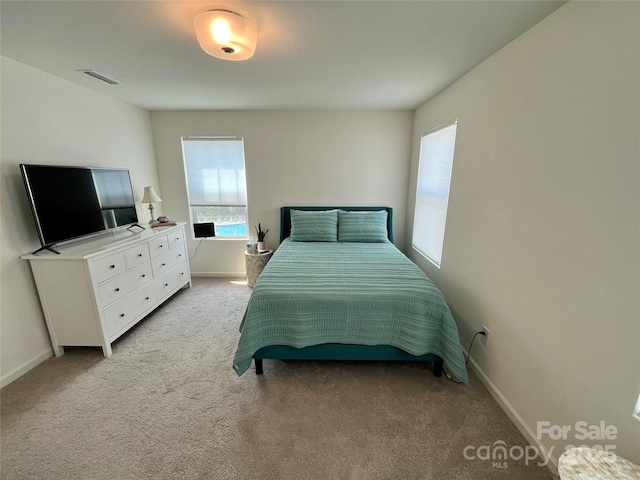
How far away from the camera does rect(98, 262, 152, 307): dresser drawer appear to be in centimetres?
210

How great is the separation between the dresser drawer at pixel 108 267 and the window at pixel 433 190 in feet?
10.1

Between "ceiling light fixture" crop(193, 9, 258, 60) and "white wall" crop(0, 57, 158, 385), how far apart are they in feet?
5.57

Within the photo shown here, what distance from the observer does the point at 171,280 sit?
10.1 ft

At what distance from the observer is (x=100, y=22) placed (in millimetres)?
1440

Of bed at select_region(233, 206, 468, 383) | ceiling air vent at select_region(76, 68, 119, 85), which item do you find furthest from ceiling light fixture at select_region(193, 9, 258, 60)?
bed at select_region(233, 206, 468, 383)

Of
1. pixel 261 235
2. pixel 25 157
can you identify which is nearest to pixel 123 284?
pixel 25 157

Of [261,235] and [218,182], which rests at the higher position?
[218,182]

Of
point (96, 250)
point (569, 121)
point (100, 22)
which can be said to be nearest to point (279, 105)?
point (100, 22)

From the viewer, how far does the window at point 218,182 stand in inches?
142

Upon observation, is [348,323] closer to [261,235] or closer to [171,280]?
[261,235]

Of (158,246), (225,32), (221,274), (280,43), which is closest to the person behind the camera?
(225,32)

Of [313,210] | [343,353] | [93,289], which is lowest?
[343,353]

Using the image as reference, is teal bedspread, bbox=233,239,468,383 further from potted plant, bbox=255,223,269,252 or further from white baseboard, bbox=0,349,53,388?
potted plant, bbox=255,223,269,252

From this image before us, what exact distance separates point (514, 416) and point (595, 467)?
0.76m
